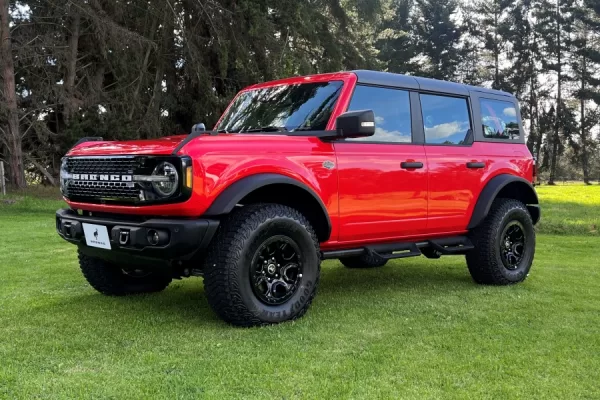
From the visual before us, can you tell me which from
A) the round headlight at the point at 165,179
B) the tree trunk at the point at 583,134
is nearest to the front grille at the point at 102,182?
the round headlight at the point at 165,179

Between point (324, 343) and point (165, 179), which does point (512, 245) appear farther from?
point (165, 179)

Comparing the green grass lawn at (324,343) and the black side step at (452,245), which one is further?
the black side step at (452,245)

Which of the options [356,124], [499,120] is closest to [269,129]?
[356,124]

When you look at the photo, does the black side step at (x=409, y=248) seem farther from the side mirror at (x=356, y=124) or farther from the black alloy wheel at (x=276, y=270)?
the side mirror at (x=356, y=124)

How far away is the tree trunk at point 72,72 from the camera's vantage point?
19500mm

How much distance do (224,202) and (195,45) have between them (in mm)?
18087

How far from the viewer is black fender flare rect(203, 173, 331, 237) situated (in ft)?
13.2

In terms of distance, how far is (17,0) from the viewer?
19.2 meters

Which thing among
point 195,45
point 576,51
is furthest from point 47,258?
point 576,51

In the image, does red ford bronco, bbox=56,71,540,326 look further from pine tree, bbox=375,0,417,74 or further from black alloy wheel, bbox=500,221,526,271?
pine tree, bbox=375,0,417,74

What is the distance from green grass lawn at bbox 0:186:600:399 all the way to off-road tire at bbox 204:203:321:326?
0.13 m

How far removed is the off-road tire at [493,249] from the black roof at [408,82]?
1206 millimetres

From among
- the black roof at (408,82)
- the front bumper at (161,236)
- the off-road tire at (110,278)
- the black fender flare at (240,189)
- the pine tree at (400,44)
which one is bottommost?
the off-road tire at (110,278)

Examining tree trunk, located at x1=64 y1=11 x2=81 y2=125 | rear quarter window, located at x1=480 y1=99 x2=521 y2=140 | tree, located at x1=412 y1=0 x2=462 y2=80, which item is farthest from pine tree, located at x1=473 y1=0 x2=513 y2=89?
rear quarter window, located at x1=480 y1=99 x2=521 y2=140
